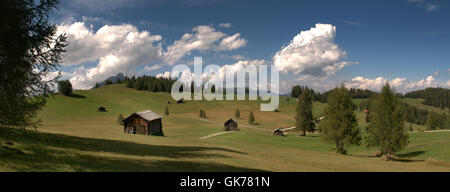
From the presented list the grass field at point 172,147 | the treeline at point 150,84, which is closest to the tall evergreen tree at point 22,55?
the grass field at point 172,147

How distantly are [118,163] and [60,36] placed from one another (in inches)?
327

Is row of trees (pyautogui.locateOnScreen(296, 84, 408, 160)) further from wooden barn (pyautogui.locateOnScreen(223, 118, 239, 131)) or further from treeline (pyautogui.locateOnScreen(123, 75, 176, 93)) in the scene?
treeline (pyautogui.locateOnScreen(123, 75, 176, 93))

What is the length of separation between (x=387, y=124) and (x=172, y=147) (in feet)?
101

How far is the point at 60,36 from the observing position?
14.6m

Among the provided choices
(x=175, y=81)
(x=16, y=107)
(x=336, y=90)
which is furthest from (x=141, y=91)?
(x=16, y=107)

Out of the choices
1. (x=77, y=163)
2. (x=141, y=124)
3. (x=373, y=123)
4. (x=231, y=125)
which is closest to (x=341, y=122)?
(x=373, y=123)

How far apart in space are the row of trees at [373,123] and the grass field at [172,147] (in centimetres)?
274

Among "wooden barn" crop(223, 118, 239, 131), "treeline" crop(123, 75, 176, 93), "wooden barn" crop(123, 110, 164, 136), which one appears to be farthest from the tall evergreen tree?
"treeline" crop(123, 75, 176, 93)

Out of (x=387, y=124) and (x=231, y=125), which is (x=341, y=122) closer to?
(x=387, y=124)

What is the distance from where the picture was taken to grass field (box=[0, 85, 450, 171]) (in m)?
13.4

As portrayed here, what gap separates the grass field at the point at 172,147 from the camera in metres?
13.4

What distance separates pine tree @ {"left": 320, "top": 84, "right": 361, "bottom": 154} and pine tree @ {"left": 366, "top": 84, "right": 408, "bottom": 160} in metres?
2.54

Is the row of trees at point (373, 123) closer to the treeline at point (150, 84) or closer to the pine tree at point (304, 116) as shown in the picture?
the pine tree at point (304, 116)
